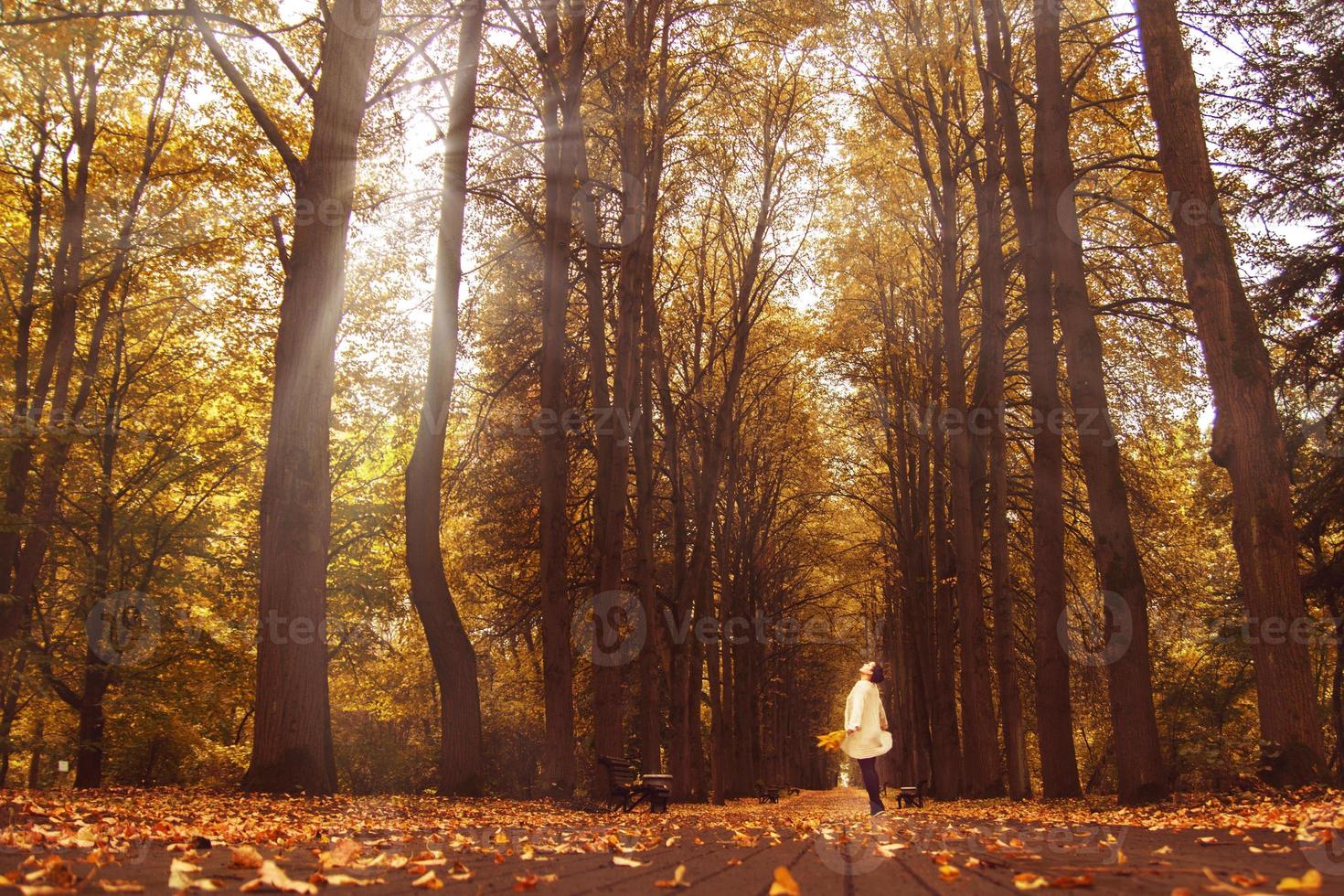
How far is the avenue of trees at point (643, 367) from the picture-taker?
11.3 m

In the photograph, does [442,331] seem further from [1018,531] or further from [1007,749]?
[1018,531]

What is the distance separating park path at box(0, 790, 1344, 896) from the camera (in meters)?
3.64

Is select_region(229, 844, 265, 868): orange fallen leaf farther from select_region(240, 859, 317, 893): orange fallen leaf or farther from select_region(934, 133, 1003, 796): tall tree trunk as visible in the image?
select_region(934, 133, 1003, 796): tall tree trunk

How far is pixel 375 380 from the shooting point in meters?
26.0

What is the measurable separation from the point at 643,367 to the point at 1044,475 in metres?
8.99

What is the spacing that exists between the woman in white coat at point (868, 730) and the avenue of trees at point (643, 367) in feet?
8.34

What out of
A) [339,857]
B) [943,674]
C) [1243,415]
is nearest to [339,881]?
[339,857]

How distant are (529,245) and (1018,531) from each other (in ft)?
45.3

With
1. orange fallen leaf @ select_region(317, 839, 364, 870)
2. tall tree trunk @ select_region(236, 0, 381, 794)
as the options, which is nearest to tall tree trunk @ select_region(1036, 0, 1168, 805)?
tall tree trunk @ select_region(236, 0, 381, 794)

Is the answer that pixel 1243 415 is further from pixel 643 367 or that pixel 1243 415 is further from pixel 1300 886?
pixel 643 367

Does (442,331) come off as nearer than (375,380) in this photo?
Yes

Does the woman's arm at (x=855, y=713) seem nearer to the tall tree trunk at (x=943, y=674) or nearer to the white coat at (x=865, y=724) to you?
the white coat at (x=865, y=724)

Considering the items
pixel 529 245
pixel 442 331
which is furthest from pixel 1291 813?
pixel 529 245

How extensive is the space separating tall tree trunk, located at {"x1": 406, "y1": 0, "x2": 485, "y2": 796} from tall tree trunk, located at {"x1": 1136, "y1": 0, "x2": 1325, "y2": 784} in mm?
9078
